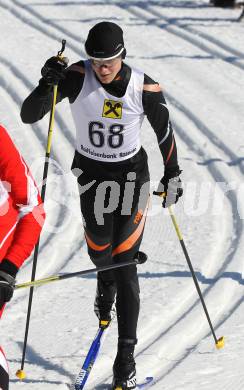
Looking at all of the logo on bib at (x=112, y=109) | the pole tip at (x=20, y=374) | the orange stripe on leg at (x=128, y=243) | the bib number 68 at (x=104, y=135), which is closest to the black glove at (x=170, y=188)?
the orange stripe on leg at (x=128, y=243)

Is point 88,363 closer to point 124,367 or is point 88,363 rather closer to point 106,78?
point 124,367

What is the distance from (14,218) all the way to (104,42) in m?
1.34

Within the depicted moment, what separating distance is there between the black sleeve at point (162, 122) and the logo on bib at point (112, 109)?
156mm

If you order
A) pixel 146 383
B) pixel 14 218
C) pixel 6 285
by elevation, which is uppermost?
pixel 14 218

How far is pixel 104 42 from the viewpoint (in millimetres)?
4859

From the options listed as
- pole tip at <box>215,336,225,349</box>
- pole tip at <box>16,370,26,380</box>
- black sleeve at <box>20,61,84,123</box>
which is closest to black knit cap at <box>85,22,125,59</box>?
black sleeve at <box>20,61,84,123</box>

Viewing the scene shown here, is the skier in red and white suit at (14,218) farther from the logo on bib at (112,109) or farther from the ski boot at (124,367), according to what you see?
the ski boot at (124,367)

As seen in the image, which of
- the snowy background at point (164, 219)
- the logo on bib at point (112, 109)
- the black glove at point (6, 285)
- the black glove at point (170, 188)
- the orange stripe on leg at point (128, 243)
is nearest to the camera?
the black glove at point (6, 285)

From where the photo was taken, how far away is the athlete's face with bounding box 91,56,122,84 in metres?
4.94

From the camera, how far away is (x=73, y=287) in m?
7.18

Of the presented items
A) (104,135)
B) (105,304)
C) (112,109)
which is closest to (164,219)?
(105,304)

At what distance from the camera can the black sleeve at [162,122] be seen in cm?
514

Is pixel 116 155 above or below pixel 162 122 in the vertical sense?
below

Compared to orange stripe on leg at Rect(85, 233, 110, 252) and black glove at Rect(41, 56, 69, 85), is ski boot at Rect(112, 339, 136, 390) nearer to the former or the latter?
orange stripe on leg at Rect(85, 233, 110, 252)
